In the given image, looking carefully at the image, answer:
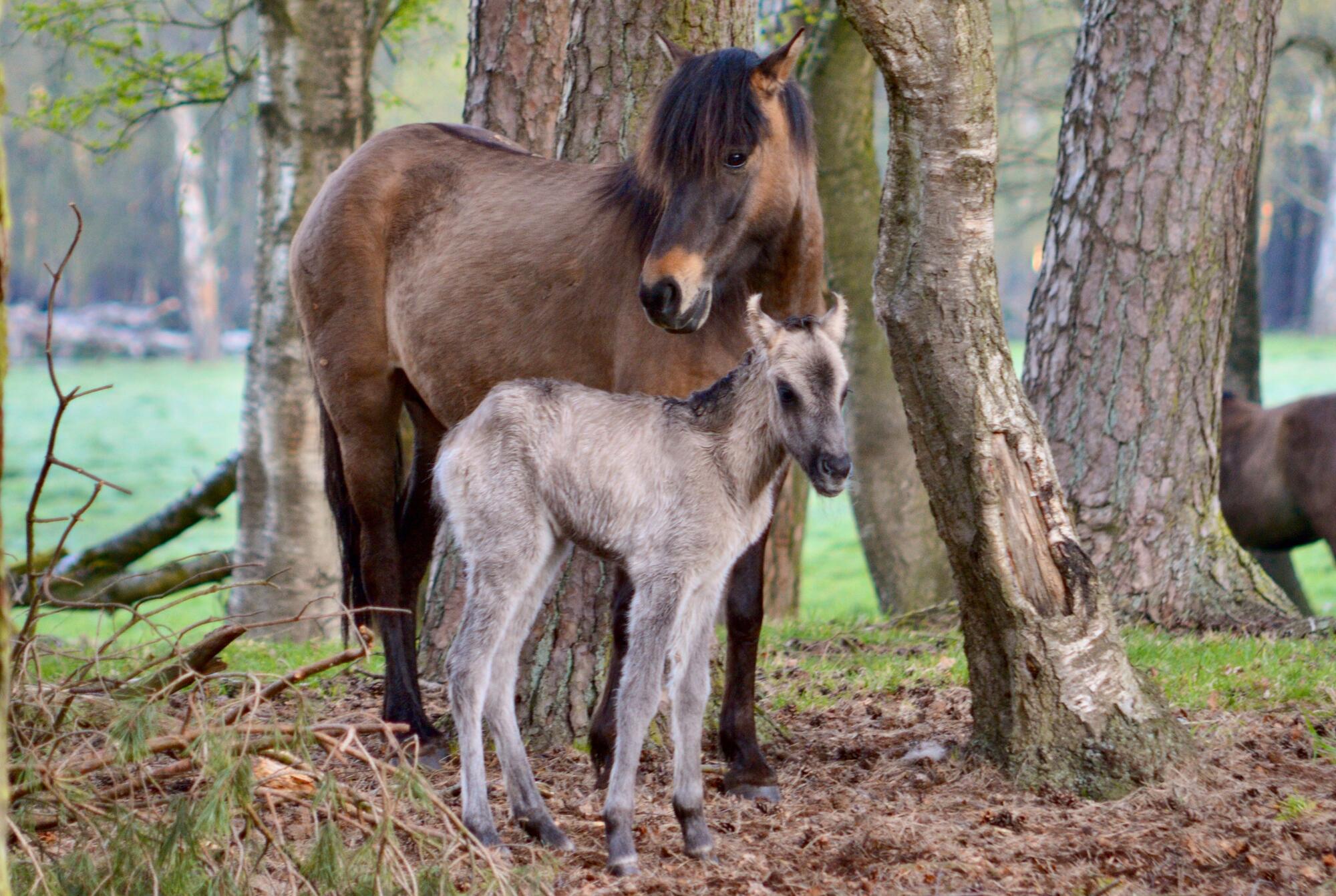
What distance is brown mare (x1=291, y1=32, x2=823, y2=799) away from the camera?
14.5 ft

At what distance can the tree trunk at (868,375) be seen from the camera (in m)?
10.7

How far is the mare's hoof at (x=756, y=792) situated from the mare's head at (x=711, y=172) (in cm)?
176

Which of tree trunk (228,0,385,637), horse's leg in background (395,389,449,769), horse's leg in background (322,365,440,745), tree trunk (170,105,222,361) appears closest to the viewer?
horse's leg in background (322,365,440,745)

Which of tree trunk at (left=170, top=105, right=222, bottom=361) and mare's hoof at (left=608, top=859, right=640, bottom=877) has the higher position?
tree trunk at (left=170, top=105, right=222, bottom=361)

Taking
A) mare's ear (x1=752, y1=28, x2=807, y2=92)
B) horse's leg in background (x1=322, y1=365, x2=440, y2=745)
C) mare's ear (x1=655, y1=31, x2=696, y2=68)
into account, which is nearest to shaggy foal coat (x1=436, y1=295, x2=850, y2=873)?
mare's ear (x1=752, y1=28, x2=807, y2=92)

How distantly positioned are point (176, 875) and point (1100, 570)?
17.2ft

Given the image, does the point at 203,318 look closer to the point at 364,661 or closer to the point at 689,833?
the point at 364,661

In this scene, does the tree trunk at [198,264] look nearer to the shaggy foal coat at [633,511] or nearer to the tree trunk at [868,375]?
the tree trunk at [868,375]

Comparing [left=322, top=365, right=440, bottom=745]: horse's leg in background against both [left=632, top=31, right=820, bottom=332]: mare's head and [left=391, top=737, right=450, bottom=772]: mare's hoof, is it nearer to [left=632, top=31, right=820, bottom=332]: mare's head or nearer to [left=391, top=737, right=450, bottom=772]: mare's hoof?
[left=391, top=737, right=450, bottom=772]: mare's hoof

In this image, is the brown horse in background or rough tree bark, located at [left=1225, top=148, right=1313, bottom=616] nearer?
the brown horse in background

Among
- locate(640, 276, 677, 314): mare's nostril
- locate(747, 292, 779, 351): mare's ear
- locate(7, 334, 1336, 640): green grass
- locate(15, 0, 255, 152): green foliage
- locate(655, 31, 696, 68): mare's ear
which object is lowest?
locate(7, 334, 1336, 640): green grass

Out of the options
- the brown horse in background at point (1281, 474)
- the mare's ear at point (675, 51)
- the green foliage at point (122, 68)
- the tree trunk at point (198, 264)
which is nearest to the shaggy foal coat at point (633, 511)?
the mare's ear at point (675, 51)

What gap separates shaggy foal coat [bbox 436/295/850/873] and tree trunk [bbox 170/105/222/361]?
3295cm

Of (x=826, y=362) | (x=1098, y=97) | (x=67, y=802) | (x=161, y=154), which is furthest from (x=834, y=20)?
(x=161, y=154)
